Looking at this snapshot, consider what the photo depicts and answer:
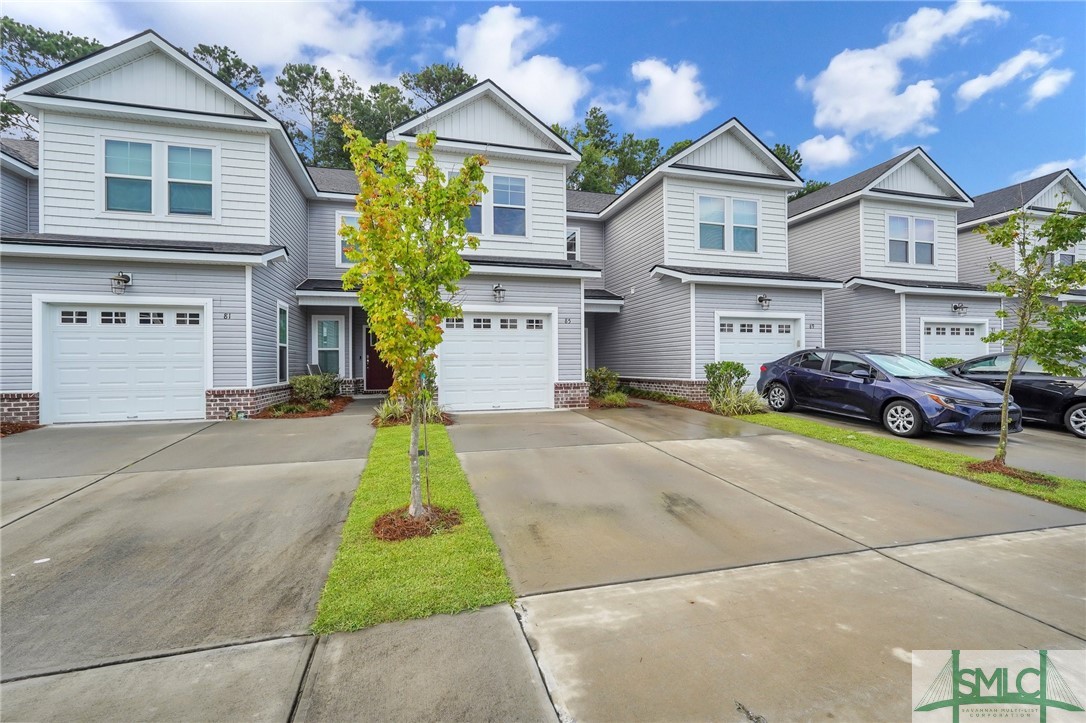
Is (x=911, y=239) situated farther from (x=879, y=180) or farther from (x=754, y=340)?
(x=754, y=340)

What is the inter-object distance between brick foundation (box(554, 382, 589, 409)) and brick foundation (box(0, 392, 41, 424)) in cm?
999

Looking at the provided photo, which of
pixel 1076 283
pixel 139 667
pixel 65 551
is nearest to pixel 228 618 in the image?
pixel 139 667

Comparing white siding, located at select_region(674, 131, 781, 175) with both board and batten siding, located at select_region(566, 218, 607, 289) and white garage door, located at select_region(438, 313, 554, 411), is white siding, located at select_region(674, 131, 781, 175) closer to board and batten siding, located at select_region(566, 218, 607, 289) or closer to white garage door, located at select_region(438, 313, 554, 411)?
board and batten siding, located at select_region(566, 218, 607, 289)

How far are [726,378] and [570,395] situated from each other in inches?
145

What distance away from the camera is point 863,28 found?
12797mm

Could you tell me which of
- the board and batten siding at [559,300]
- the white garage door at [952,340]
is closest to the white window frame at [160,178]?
the board and batten siding at [559,300]

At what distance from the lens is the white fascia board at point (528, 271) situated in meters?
9.90

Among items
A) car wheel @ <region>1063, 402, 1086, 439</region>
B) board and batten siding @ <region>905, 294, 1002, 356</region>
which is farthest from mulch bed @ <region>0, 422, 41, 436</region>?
board and batten siding @ <region>905, 294, 1002, 356</region>

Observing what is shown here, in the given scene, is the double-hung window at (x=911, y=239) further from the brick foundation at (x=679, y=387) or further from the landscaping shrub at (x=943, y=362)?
the brick foundation at (x=679, y=387)

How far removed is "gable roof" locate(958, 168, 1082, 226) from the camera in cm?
1570

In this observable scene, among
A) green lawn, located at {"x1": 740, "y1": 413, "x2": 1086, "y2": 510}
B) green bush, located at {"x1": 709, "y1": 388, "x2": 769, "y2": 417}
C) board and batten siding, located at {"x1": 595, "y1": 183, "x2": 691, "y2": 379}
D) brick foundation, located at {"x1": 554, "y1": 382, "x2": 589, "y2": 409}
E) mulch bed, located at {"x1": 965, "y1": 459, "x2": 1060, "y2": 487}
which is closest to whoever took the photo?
green lawn, located at {"x1": 740, "y1": 413, "x2": 1086, "y2": 510}

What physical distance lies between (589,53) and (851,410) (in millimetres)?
15427

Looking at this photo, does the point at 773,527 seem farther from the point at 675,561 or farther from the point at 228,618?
the point at 228,618

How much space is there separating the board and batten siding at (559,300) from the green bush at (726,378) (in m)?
3.16
